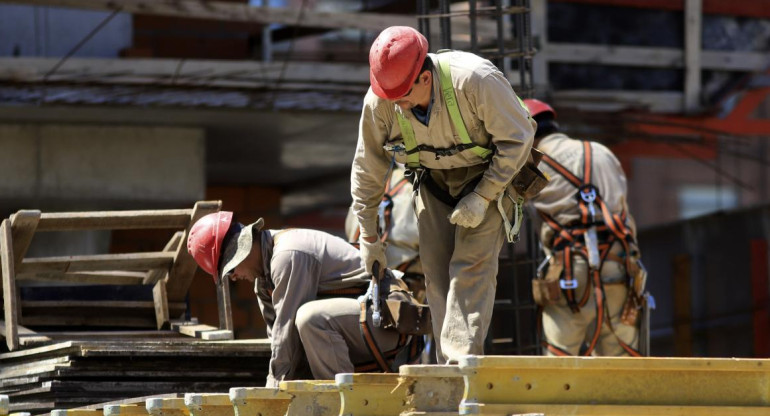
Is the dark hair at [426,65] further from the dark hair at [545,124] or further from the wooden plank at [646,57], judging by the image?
the wooden plank at [646,57]

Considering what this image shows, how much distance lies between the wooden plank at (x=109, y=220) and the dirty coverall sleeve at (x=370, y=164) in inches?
85.2

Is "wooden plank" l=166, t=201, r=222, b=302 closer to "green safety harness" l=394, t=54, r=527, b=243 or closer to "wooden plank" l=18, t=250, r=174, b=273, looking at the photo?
"wooden plank" l=18, t=250, r=174, b=273

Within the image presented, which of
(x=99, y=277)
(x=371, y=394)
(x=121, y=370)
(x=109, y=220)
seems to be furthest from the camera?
(x=99, y=277)

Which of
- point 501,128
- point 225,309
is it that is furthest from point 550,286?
point 501,128

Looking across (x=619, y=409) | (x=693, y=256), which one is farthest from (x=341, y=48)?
(x=619, y=409)

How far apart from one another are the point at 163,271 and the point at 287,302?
238 cm

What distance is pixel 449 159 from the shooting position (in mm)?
6527

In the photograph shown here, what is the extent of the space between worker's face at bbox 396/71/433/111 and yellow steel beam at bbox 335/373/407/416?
1229 millimetres

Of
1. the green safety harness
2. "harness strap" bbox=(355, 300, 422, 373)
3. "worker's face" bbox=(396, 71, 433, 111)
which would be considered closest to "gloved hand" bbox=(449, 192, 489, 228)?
the green safety harness

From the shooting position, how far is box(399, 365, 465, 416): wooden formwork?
18.6 ft

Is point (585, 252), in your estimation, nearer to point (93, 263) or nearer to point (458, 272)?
point (458, 272)

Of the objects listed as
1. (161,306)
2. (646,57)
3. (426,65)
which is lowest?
(161,306)

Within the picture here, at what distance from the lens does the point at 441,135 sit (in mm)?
6414

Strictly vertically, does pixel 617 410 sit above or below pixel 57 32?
below
